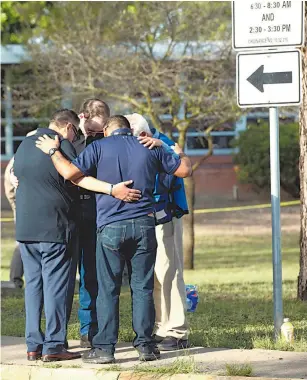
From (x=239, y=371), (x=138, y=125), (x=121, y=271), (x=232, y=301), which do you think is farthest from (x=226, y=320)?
(x=239, y=371)

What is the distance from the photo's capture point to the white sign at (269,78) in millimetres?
8344

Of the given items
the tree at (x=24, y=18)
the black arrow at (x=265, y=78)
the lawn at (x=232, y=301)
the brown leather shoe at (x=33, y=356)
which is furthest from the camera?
the tree at (x=24, y=18)

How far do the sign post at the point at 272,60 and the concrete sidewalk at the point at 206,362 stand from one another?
→ 2.12 feet

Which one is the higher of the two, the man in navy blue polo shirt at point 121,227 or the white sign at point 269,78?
the white sign at point 269,78

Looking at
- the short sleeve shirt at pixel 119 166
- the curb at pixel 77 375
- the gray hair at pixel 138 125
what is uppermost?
the gray hair at pixel 138 125

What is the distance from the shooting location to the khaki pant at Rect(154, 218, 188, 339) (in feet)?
27.5

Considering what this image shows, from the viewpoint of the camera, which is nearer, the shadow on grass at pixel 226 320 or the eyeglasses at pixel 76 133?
the eyeglasses at pixel 76 133

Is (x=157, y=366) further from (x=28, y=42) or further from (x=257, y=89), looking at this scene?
(x=28, y=42)

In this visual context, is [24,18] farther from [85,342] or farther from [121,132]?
[121,132]

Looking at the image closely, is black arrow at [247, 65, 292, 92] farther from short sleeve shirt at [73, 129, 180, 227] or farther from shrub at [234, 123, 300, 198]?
shrub at [234, 123, 300, 198]

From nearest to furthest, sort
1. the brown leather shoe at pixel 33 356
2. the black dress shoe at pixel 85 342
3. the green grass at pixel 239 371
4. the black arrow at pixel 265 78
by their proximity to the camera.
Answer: the green grass at pixel 239 371, the brown leather shoe at pixel 33 356, the black arrow at pixel 265 78, the black dress shoe at pixel 85 342

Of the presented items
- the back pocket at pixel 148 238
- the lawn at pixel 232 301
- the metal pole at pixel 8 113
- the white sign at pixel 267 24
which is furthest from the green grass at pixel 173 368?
the metal pole at pixel 8 113

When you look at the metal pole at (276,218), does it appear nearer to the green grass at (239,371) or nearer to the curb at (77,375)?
the green grass at (239,371)

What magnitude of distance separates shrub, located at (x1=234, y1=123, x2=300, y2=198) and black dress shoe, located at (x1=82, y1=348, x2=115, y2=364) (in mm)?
23756
